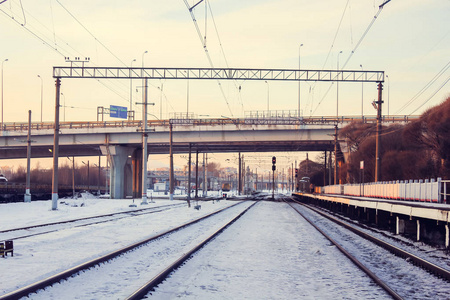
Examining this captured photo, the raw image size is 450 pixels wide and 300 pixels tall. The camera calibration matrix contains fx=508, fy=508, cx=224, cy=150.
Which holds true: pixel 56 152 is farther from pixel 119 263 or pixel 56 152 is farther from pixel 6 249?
pixel 119 263

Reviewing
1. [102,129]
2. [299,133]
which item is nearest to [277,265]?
[299,133]

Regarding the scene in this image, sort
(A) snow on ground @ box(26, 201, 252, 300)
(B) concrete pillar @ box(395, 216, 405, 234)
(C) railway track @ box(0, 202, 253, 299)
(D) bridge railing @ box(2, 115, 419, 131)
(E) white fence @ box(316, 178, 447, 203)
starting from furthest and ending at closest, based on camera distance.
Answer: (D) bridge railing @ box(2, 115, 419, 131), (E) white fence @ box(316, 178, 447, 203), (B) concrete pillar @ box(395, 216, 405, 234), (C) railway track @ box(0, 202, 253, 299), (A) snow on ground @ box(26, 201, 252, 300)

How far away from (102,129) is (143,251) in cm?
5428

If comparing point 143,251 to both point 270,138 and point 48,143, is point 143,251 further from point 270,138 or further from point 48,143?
point 48,143

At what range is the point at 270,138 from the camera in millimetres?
64312

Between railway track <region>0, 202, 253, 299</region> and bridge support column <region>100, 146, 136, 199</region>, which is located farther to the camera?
bridge support column <region>100, 146, 136, 199</region>

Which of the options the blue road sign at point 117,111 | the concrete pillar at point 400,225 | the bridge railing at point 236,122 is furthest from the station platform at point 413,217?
the blue road sign at point 117,111

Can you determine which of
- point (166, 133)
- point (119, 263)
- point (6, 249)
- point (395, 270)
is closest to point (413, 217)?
point (395, 270)

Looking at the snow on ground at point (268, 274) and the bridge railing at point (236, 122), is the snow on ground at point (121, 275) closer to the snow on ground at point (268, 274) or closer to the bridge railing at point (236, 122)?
the snow on ground at point (268, 274)

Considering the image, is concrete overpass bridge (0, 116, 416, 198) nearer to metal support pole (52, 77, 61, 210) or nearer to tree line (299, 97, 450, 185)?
tree line (299, 97, 450, 185)

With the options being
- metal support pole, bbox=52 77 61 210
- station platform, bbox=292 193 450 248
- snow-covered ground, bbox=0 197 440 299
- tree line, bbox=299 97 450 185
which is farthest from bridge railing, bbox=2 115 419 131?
snow-covered ground, bbox=0 197 440 299

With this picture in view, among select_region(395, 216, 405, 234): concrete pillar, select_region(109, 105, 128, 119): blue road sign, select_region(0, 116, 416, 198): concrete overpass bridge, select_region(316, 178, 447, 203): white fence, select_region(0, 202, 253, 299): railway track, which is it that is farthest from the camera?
select_region(0, 116, 416, 198): concrete overpass bridge

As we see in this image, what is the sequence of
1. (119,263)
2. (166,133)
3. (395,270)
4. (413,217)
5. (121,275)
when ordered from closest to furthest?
1. (121,275)
2. (395,270)
3. (119,263)
4. (413,217)
5. (166,133)

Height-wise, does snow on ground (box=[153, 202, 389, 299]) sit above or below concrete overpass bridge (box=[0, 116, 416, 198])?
below
